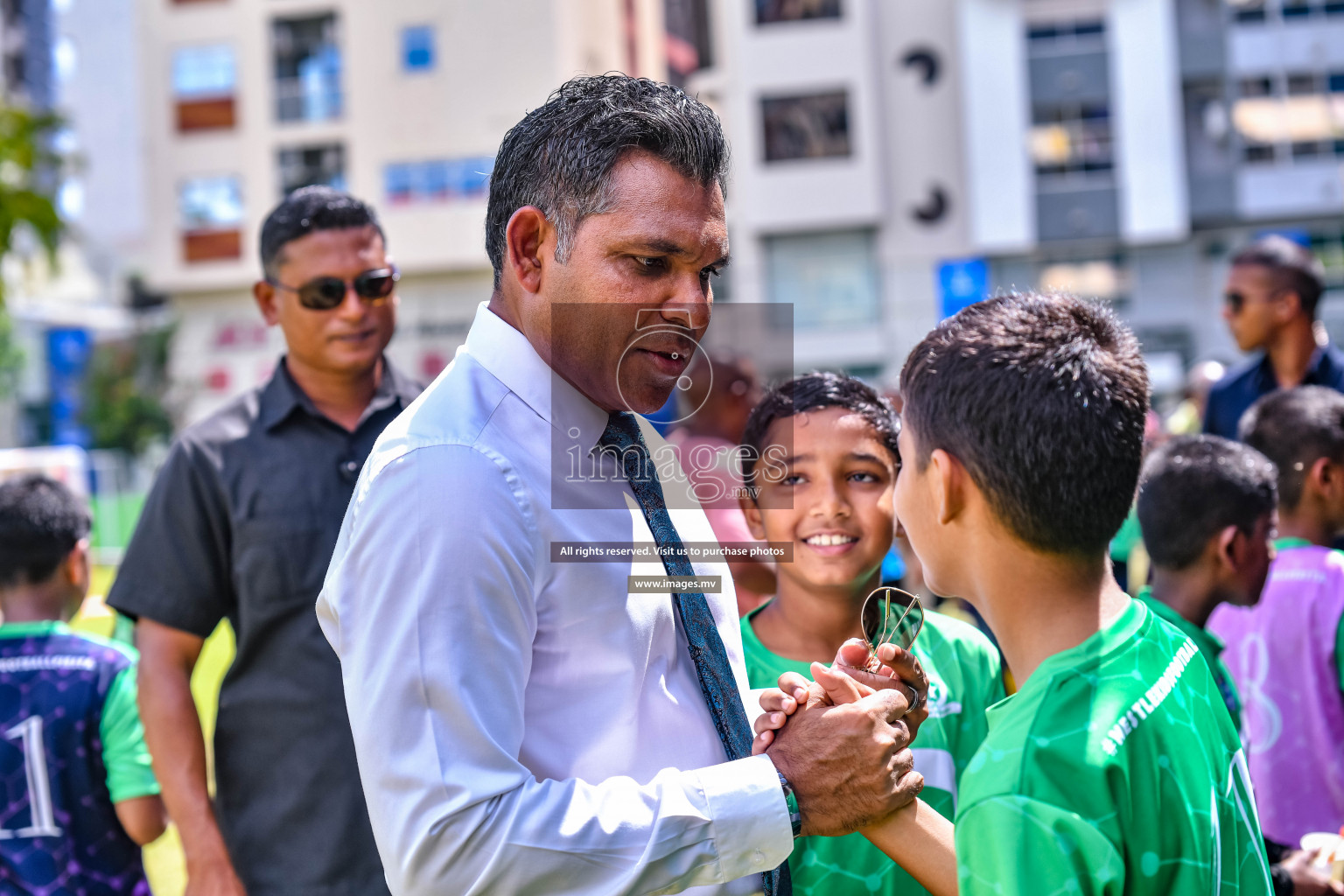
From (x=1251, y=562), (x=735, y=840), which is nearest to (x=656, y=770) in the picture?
(x=735, y=840)

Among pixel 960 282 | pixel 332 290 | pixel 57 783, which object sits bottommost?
pixel 57 783

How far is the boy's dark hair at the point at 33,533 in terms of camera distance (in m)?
3.46

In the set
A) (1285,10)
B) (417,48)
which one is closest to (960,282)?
(417,48)

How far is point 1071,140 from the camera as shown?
2684 centimetres

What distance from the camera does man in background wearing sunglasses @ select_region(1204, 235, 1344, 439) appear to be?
511 cm

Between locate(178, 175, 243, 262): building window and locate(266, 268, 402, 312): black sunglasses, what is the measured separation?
1035 inches

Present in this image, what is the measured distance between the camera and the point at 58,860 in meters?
3.12

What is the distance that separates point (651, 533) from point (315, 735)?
1.32 m

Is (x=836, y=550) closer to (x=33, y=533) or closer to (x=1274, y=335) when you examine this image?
(x=33, y=533)

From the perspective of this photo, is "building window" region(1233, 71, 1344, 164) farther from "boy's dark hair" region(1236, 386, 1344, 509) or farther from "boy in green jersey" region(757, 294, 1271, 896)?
"boy in green jersey" region(757, 294, 1271, 896)

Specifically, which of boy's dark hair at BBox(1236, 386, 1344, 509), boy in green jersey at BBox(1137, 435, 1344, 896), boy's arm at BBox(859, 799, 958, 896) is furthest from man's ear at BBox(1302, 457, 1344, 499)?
boy's arm at BBox(859, 799, 958, 896)

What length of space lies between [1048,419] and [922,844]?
0.65 meters

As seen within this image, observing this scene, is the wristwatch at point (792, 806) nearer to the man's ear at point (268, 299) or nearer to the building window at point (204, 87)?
the man's ear at point (268, 299)

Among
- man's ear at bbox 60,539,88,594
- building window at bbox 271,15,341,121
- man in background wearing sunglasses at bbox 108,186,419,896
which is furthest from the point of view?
building window at bbox 271,15,341,121
